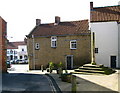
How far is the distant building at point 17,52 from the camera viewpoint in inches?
2534

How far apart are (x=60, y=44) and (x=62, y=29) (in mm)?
3009

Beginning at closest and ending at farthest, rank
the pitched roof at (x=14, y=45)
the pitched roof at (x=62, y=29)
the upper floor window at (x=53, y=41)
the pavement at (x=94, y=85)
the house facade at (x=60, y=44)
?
the pavement at (x=94, y=85)
the house facade at (x=60, y=44)
the pitched roof at (x=62, y=29)
the upper floor window at (x=53, y=41)
the pitched roof at (x=14, y=45)

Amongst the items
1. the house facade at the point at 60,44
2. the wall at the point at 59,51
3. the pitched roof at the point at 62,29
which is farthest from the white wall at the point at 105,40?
the pitched roof at the point at 62,29

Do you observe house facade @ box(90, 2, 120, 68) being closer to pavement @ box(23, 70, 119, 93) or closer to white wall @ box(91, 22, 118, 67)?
white wall @ box(91, 22, 118, 67)

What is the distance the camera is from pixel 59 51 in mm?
29281

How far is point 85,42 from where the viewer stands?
27438 millimetres

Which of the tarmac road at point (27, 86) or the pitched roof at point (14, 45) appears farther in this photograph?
the pitched roof at point (14, 45)

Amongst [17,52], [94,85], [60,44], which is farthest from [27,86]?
[17,52]

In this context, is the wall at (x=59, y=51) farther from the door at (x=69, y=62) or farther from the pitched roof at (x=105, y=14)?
the pitched roof at (x=105, y=14)

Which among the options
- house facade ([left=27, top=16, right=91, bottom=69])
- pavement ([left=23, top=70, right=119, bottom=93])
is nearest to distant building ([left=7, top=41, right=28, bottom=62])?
house facade ([left=27, top=16, right=91, bottom=69])

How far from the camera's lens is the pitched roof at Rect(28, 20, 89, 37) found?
28.7 meters

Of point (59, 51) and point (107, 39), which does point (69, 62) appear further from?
point (107, 39)

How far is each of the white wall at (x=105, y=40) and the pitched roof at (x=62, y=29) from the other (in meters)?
2.92

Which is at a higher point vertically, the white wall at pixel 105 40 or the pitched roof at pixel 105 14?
the pitched roof at pixel 105 14
